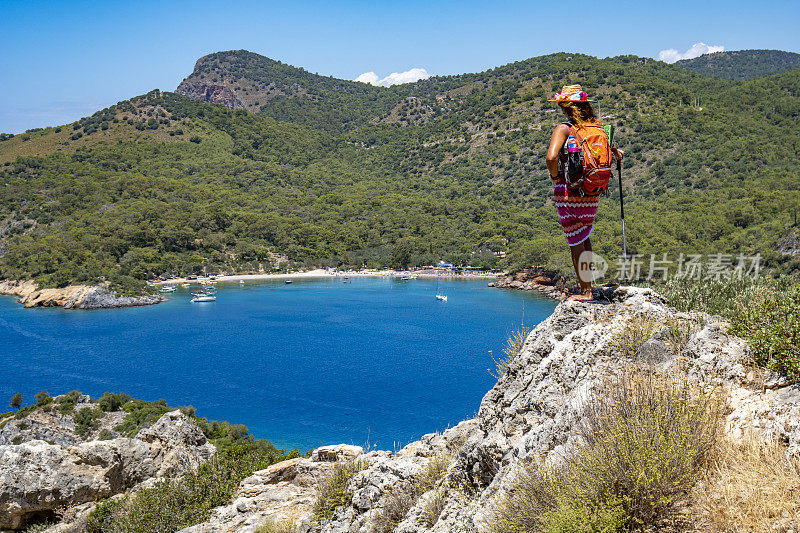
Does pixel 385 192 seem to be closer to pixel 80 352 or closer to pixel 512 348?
pixel 80 352

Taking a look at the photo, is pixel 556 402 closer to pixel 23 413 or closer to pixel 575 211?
pixel 575 211

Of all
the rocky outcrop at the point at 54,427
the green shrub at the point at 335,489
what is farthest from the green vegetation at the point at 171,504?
the rocky outcrop at the point at 54,427

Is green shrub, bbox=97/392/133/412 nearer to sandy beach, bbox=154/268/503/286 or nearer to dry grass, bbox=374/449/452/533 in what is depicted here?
dry grass, bbox=374/449/452/533

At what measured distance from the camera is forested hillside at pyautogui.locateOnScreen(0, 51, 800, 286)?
65.4m

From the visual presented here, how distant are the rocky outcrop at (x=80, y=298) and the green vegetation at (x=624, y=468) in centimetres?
6894

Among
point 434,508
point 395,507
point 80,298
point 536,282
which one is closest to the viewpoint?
point 434,508

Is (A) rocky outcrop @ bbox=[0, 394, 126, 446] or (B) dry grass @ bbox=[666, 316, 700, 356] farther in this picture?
(A) rocky outcrop @ bbox=[0, 394, 126, 446]

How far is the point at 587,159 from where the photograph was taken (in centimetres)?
536

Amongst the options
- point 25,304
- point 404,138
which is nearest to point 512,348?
point 25,304

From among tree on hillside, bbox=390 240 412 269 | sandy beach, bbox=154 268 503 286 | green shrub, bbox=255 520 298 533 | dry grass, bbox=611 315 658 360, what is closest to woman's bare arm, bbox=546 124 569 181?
dry grass, bbox=611 315 658 360

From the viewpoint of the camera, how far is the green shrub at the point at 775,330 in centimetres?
384

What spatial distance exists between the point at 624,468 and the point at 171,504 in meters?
8.05

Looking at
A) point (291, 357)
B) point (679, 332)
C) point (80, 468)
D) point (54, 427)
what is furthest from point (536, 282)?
point (679, 332)

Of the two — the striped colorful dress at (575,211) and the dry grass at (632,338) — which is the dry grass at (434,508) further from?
the striped colorful dress at (575,211)
